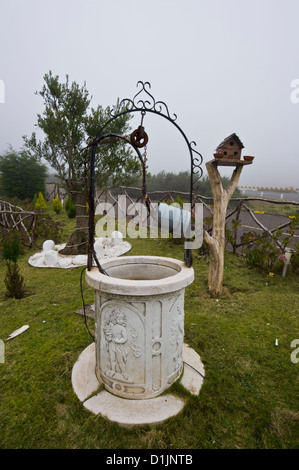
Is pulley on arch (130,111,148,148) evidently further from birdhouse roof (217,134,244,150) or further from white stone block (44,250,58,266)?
white stone block (44,250,58,266)

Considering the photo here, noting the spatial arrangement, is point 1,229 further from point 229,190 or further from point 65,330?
point 229,190

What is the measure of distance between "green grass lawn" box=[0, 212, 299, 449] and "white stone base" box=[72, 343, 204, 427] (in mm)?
56

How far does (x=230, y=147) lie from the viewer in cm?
424

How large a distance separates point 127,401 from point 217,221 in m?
3.33

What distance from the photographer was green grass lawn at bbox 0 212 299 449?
2.05m

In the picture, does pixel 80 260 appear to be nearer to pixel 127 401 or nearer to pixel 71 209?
pixel 127 401

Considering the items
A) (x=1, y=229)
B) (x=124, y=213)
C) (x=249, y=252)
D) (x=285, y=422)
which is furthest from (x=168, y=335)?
(x=124, y=213)

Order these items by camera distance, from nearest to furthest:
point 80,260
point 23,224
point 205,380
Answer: point 205,380, point 80,260, point 23,224

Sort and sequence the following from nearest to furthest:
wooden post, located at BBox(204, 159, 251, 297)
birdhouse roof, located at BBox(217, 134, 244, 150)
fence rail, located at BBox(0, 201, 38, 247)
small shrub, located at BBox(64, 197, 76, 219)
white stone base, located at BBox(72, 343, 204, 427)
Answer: white stone base, located at BBox(72, 343, 204, 427)
birdhouse roof, located at BBox(217, 134, 244, 150)
wooden post, located at BBox(204, 159, 251, 297)
fence rail, located at BBox(0, 201, 38, 247)
small shrub, located at BBox(64, 197, 76, 219)

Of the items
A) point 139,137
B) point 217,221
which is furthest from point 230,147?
point 139,137

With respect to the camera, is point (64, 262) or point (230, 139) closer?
point (230, 139)

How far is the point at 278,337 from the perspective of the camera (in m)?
3.52
